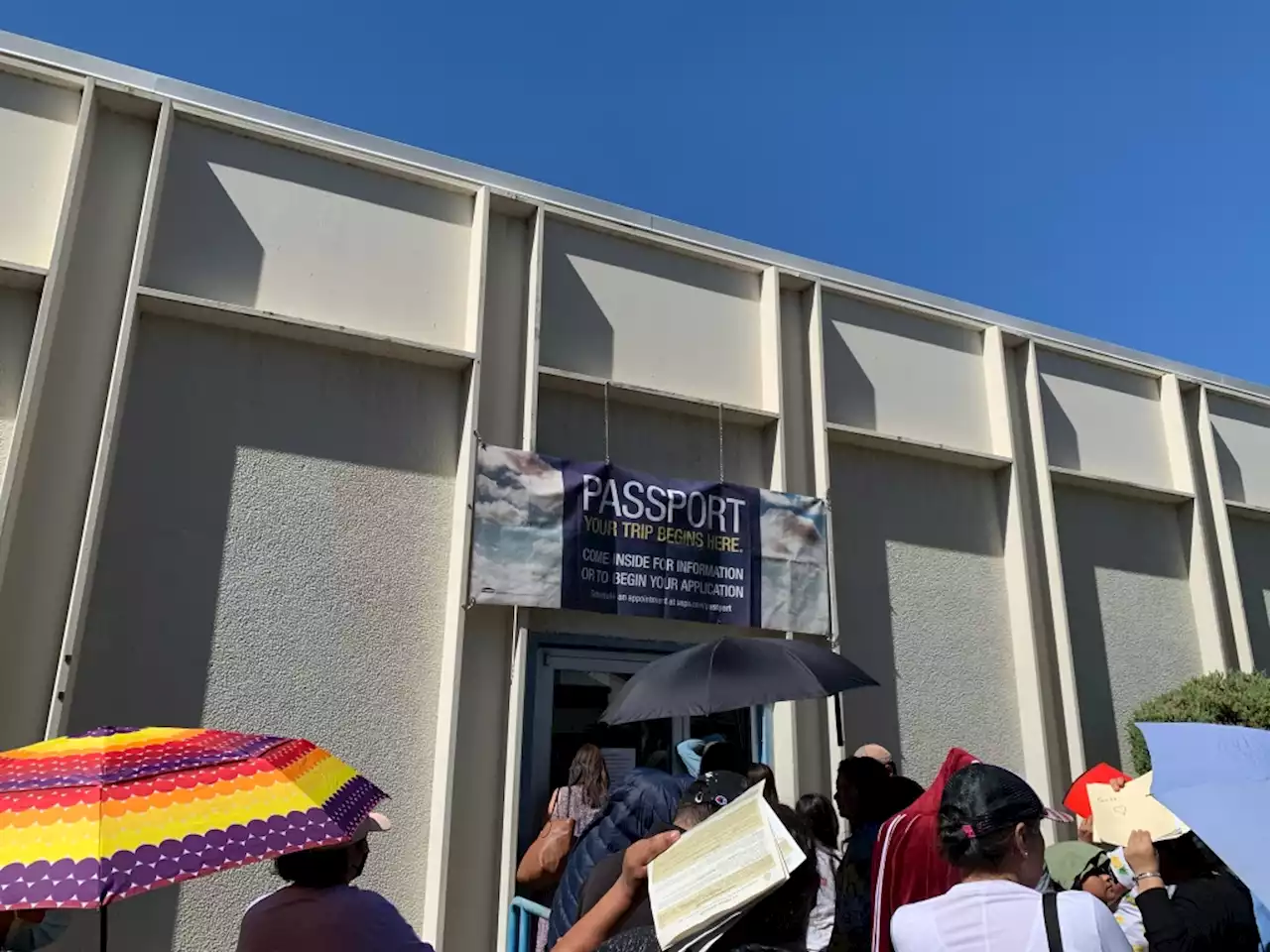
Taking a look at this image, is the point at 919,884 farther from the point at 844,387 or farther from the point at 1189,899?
the point at 844,387

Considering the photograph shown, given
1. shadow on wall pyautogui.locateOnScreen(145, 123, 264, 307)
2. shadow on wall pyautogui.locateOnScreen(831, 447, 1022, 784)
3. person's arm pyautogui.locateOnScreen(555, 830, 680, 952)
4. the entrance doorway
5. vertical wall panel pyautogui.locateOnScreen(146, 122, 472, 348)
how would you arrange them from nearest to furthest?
person's arm pyautogui.locateOnScreen(555, 830, 680, 952), shadow on wall pyautogui.locateOnScreen(145, 123, 264, 307), vertical wall panel pyautogui.locateOnScreen(146, 122, 472, 348), the entrance doorway, shadow on wall pyautogui.locateOnScreen(831, 447, 1022, 784)

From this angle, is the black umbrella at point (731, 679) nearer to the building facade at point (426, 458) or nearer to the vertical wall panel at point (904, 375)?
the building facade at point (426, 458)

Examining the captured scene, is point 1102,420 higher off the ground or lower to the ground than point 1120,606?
higher

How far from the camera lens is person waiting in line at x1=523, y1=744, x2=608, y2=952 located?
6.02 meters

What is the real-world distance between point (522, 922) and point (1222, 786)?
4.29 metres

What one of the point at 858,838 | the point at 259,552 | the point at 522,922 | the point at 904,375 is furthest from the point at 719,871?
the point at 904,375

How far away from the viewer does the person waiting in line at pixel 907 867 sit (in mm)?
3096

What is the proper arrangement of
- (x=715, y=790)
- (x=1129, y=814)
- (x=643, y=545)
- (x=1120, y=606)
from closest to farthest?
(x=715, y=790) < (x=1129, y=814) < (x=643, y=545) < (x=1120, y=606)

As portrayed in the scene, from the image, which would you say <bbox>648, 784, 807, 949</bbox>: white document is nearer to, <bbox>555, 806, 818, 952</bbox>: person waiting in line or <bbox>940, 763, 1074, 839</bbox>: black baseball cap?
<bbox>555, 806, 818, 952</bbox>: person waiting in line

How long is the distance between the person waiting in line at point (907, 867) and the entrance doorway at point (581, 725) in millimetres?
3672

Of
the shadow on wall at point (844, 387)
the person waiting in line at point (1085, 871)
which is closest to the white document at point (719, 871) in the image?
the person waiting in line at point (1085, 871)

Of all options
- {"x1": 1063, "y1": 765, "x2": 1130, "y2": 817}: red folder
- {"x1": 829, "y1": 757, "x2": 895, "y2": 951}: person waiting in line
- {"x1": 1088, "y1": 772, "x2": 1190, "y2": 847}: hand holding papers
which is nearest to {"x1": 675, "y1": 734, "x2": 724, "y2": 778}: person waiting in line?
{"x1": 829, "y1": 757, "x2": 895, "y2": 951}: person waiting in line

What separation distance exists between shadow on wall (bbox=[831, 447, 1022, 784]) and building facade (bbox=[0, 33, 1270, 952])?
29 millimetres

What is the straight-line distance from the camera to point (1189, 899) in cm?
281
